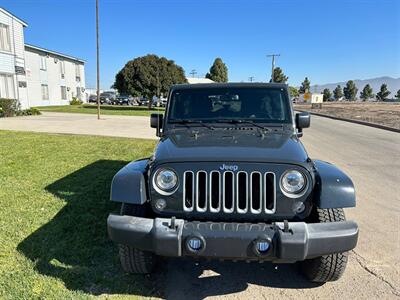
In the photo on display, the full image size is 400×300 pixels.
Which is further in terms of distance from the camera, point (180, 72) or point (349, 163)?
point (180, 72)

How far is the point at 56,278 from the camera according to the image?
306 cm

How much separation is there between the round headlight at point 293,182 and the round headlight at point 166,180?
88 centimetres

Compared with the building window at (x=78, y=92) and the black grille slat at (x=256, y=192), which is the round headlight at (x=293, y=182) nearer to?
the black grille slat at (x=256, y=192)

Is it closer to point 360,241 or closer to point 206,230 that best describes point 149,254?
point 206,230

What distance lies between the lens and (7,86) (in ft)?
79.0

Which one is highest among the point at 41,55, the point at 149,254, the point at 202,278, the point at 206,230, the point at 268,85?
the point at 41,55

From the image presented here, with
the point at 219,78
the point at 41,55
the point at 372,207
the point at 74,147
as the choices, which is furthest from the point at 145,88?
the point at 219,78

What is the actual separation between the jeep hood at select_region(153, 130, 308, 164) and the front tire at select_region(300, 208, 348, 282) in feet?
1.62

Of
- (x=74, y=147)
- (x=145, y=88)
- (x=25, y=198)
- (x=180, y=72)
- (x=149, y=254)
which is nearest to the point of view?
(x=149, y=254)

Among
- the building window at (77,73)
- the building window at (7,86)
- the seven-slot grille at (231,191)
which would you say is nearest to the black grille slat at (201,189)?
the seven-slot grille at (231,191)

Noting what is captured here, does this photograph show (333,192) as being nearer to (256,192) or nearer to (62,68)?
(256,192)

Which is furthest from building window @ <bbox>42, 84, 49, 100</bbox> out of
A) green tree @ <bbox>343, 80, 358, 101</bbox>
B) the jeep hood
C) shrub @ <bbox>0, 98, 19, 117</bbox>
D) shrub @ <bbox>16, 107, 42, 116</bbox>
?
green tree @ <bbox>343, 80, 358, 101</bbox>

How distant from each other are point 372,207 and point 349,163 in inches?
136

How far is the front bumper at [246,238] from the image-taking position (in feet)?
7.90
